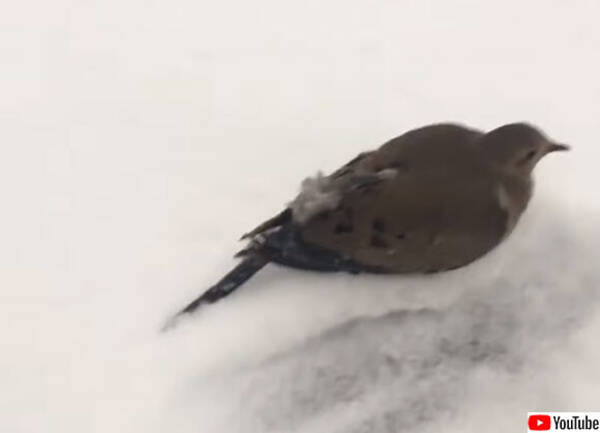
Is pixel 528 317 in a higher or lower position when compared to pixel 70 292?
lower

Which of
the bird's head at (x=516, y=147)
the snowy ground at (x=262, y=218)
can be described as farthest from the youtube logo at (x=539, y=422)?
the bird's head at (x=516, y=147)

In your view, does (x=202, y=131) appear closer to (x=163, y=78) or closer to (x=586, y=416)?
(x=163, y=78)

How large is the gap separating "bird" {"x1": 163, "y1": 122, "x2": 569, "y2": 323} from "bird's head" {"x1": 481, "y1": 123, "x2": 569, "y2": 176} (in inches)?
3.0

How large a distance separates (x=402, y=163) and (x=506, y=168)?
0.22 metres

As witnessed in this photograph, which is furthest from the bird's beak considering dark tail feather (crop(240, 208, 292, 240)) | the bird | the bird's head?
dark tail feather (crop(240, 208, 292, 240))

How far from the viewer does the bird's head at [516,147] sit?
2297mm

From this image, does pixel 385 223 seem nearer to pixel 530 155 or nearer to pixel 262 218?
pixel 262 218

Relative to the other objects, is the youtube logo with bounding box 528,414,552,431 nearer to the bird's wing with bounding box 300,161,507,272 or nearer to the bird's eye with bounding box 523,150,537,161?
the bird's wing with bounding box 300,161,507,272

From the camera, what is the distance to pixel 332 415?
6.55ft

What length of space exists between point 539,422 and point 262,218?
0.66m

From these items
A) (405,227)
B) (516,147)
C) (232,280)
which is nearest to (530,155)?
(516,147)

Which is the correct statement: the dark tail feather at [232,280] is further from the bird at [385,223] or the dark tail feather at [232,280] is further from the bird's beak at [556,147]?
the bird's beak at [556,147]

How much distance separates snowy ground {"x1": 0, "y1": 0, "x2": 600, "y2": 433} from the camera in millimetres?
2004

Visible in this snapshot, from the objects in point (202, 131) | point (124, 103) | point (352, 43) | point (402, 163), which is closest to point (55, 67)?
point (124, 103)
